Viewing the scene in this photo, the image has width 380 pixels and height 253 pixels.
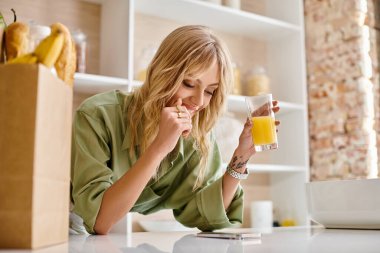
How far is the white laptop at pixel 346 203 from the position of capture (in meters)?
1.22

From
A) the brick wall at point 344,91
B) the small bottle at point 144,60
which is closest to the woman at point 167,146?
the small bottle at point 144,60

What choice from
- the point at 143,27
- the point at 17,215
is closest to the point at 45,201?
the point at 17,215

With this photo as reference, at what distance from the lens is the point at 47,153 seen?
695mm

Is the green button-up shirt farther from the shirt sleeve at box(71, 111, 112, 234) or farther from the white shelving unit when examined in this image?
the white shelving unit

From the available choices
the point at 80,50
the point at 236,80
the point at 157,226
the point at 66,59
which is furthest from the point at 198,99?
the point at 236,80

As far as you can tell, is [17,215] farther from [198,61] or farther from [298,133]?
[298,133]

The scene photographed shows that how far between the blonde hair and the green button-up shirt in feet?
0.10

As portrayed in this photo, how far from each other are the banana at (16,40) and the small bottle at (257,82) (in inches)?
90.4

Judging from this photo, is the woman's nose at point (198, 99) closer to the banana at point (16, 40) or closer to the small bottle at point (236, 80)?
the banana at point (16, 40)

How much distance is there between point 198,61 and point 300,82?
5.46ft

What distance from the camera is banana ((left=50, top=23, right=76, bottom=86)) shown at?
742 millimetres

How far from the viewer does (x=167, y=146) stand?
1.30 metres

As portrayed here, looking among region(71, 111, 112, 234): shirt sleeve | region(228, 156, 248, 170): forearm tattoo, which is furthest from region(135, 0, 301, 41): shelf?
region(71, 111, 112, 234): shirt sleeve

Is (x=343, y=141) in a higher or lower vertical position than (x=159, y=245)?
higher
